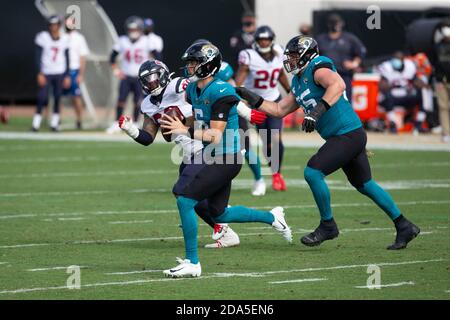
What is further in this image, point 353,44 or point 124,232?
point 353,44

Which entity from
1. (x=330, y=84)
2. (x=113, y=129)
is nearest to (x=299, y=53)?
(x=330, y=84)

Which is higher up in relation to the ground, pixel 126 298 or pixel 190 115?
pixel 190 115

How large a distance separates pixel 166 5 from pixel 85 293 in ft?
65.3

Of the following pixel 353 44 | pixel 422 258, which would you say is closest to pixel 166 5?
pixel 353 44

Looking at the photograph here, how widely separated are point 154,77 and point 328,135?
4.93 feet

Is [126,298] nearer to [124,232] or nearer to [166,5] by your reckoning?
[124,232]

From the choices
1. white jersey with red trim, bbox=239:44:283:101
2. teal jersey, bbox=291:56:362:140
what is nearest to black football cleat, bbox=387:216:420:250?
teal jersey, bbox=291:56:362:140

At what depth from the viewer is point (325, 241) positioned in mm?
10055

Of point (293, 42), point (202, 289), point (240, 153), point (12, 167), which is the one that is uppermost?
point (293, 42)

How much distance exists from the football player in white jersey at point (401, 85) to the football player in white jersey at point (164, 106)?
12.5 meters

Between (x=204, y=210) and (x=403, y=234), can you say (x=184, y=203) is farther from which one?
(x=403, y=234)

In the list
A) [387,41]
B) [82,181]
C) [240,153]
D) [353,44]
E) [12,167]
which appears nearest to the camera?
[240,153]

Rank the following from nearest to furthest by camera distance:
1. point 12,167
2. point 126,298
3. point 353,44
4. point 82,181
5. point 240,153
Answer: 1. point 126,298
2. point 240,153
3. point 82,181
4. point 12,167
5. point 353,44

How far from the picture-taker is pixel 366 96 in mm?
21641
